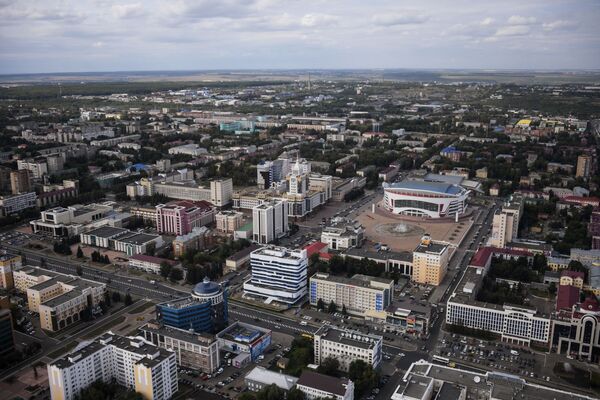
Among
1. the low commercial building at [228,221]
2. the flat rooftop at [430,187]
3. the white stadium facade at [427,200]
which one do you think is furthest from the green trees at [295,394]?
the flat rooftop at [430,187]

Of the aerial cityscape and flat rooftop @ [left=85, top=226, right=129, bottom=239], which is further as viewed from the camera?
flat rooftop @ [left=85, top=226, right=129, bottom=239]

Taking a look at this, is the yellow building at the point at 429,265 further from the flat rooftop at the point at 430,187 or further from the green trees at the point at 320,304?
the flat rooftop at the point at 430,187

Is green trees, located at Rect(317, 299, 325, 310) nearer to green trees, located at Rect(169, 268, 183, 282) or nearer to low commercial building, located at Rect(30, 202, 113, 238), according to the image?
green trees, located at Rect(169, 268, 183, 282)

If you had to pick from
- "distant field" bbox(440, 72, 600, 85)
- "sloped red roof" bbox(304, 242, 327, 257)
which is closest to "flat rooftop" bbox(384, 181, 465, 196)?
"sloped red roof" bbox(304, 242, 327, 257)

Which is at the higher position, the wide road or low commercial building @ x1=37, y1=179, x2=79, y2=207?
low commercial building @ x1=37, y1=179, x2=79, y2=207

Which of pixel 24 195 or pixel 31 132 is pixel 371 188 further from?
pixel 31 132

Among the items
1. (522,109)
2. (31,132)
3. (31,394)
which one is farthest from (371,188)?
(522,109)

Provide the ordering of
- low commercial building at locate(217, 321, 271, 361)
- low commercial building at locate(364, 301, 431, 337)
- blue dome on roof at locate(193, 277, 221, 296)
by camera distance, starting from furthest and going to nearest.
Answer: low commercial building at locate(364, 301, 431, 337) < blue dome on roof at locate(193, 277, 221, 296) < low commercial building at locate(217, 321, 271, 361)
